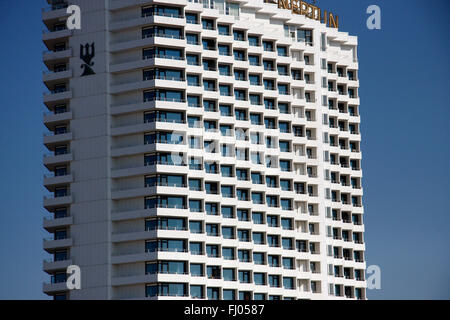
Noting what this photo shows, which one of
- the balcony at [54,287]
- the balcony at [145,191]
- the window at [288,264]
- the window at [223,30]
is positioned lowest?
the balcony at [54,287]

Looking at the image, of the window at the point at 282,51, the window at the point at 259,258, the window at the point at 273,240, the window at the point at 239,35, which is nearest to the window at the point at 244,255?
the window at the point at 259,258

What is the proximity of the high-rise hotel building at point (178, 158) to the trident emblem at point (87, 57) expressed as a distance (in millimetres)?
211

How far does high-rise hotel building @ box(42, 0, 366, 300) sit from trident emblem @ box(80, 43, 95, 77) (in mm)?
211

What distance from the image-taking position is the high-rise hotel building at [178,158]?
15650cm

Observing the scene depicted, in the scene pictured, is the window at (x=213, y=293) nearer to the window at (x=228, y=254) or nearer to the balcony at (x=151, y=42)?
the window at (x=228, y=254)

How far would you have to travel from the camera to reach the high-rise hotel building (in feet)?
513

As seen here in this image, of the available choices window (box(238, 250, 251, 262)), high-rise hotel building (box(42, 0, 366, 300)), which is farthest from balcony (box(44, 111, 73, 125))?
window (box(238, 250, 251, 262))

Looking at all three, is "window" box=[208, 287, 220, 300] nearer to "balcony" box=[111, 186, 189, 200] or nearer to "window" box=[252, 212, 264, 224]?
"balcony" box=[111, 186, 189, 200]

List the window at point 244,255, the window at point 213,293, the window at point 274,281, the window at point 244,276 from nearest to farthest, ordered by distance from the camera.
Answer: the window at point 213,293 < the window at point 244,276 < the window at point 244,255 < the window at point 274,281

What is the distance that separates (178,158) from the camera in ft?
520

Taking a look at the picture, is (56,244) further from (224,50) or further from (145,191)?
(224,50)

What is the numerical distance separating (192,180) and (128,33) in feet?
81.6

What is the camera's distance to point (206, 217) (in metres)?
160
